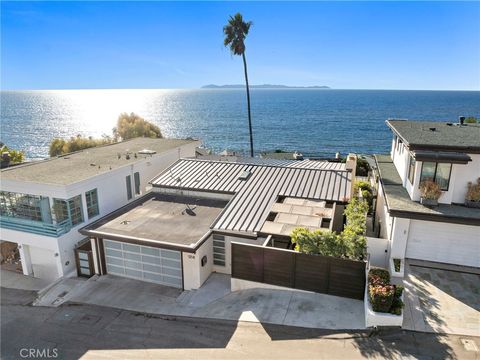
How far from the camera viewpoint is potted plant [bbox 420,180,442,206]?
1786 centimetres

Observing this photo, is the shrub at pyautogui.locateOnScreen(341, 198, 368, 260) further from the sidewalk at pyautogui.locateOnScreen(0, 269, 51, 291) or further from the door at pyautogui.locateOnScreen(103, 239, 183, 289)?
the sidewalk at pyautogui.locateOnScreen(0, 269, 51, 291)

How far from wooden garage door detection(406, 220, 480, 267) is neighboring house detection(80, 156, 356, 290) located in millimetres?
4188

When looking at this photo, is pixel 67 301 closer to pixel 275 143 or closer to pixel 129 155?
pixel 129 155

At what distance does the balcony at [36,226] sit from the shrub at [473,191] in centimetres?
2248

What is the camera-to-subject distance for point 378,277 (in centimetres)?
1458

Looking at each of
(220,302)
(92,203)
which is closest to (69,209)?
(92,203)

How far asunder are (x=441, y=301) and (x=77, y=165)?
24.0 m

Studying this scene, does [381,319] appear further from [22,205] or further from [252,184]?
[22,205]

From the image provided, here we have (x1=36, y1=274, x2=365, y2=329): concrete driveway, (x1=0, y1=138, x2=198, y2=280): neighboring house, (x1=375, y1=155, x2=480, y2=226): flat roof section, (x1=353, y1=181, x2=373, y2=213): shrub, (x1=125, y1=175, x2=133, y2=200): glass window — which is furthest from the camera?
(x1=125, y1=175, x2=133, y2=200): glass window

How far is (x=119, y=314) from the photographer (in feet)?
55.2

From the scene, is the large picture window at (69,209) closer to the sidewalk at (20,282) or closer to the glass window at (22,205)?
the glass window at (22,205)

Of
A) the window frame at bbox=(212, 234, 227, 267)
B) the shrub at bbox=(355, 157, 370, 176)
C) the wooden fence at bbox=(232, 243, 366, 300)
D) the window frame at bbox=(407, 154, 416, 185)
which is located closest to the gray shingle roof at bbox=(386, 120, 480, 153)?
the window frame at bbox=(407, 154, 416, 185)

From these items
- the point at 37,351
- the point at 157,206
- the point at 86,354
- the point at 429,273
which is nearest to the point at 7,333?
the point at 37,351

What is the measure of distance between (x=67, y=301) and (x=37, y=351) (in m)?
3.87
